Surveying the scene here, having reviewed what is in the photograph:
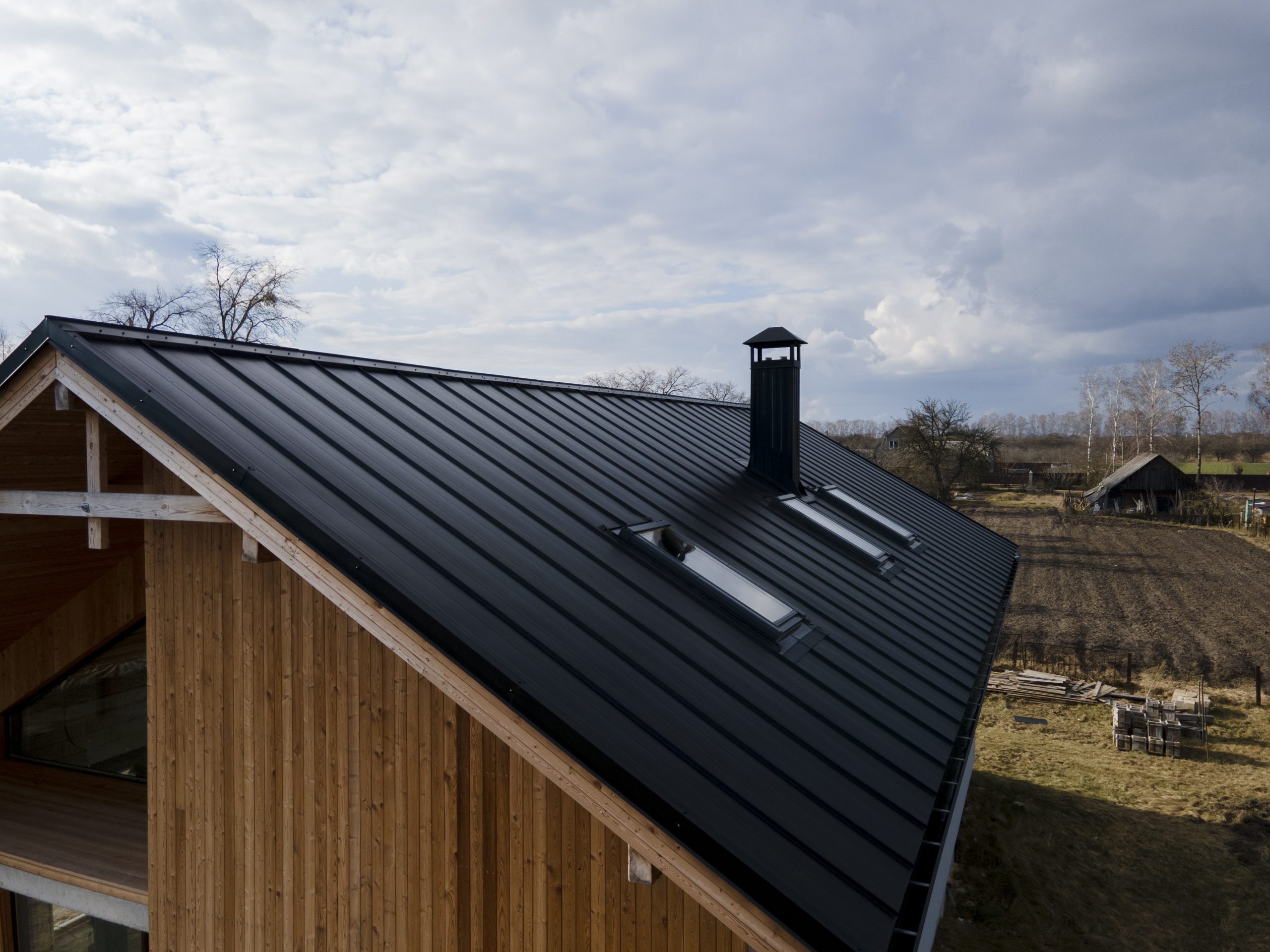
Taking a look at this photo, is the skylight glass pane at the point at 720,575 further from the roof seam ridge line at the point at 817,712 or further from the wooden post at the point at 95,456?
the wooden post at the point at 95,456

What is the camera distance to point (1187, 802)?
16062 millimetres

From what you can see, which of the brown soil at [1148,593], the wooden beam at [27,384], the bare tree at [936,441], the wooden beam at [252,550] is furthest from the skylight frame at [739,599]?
the bare tree at [936,441]

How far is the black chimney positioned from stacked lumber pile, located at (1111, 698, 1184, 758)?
42.9 feet

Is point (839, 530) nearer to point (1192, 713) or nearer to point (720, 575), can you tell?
point (720, 575)

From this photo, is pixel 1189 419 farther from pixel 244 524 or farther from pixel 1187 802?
pixel 244 524

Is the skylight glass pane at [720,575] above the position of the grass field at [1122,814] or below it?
above

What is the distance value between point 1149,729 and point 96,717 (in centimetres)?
2146

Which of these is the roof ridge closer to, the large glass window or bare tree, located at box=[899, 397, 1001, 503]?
the large glass window

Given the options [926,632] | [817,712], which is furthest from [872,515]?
[817,712]

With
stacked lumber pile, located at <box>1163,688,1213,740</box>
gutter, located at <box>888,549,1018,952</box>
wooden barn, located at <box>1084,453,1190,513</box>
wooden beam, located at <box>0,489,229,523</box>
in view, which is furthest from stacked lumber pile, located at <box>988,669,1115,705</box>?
wooden barn, located at <box>1084,453,1190,513</box>

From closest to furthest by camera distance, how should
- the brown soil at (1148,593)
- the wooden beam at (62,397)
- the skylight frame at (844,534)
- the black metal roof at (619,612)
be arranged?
the black metal roof at (619,612), the wooden beam at (62,397), the skylight frame at (844,534), the brown soil at (1148,593)

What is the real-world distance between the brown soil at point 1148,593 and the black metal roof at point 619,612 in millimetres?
20091

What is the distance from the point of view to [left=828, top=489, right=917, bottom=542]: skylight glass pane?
1292 centimetres

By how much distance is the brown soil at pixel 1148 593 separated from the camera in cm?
2478
